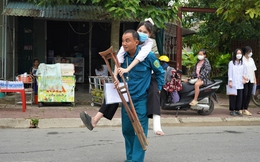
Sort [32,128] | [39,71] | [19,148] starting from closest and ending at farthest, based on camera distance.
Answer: [19,148] < [32,128] < [39,71]

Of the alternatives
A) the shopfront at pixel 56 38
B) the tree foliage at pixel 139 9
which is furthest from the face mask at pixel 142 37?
the shopfront at pixel 56 38

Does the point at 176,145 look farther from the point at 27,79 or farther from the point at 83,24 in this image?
the point at 83,24

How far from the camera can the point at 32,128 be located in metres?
8.77

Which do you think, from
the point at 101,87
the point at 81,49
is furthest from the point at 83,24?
the point at 101,87

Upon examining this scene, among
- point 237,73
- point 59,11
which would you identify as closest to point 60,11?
point 59,11

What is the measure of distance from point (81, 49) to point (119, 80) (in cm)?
1214

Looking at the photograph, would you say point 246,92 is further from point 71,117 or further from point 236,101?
point 71,117

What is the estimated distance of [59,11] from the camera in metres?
12.4

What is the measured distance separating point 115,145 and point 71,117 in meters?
2.75

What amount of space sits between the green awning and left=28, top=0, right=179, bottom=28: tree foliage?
49 centimetres

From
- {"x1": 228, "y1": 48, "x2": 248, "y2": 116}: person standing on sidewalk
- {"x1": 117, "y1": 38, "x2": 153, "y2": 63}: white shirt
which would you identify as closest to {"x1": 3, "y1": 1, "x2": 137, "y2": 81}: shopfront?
{"x1": 228, "y1": 48, "x2": 248, "y2": 116}: person standing on sidewalk

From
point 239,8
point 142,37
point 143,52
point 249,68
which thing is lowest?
point 249,68

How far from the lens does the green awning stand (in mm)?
11648

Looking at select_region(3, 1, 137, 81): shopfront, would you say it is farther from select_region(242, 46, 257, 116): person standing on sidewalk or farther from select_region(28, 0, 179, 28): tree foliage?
select_region(242, 46, 257, 116): person standing on sidewalk
